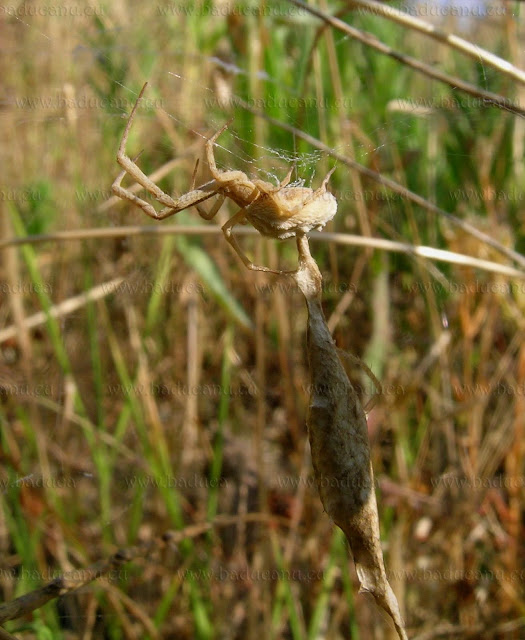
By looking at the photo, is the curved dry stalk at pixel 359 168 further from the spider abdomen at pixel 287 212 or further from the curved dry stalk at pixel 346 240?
the spider abdomen at pixel 287 212

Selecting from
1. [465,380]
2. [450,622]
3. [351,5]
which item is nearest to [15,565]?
[450,622]

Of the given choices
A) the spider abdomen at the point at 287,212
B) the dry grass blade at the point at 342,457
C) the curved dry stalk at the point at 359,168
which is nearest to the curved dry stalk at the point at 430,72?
the curved dry stalk at the point at 359,168

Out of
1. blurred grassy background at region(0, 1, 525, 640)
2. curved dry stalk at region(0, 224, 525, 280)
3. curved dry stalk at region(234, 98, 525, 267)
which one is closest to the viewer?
curved dry stalk at region(234, 98, 525, 267)

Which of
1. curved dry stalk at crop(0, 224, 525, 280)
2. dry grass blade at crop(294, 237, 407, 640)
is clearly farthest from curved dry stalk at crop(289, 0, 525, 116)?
dry grass blade at crop(294, 237, 407, 640)

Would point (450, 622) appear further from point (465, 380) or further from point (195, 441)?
point (195, 441)

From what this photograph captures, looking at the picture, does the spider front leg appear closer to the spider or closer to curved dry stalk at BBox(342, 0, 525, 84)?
the spider
